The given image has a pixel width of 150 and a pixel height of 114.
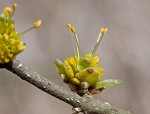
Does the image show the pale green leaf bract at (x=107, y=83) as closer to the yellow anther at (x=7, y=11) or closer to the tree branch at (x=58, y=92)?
the tree branch at (x=58, y=92)

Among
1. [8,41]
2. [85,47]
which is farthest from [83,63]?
[85,47]

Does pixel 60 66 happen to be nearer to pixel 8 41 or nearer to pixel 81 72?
pixel 81 72

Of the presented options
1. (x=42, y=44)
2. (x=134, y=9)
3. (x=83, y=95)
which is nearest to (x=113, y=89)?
(x=42, y=44)

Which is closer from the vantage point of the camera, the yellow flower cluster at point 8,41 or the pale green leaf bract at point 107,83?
the yellow flower cluster at point 8,41

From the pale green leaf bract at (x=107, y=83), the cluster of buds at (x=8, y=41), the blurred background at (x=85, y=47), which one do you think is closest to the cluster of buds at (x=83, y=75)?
the pale green leaf bract at (x=107, y=83)

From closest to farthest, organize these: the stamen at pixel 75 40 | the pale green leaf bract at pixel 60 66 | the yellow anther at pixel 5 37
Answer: the yellow anther at pixel 5 37, the pale green leaf bract at pixel 60 66, the stamen at pixel 75 40

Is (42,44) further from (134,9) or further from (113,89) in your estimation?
(134,9)
